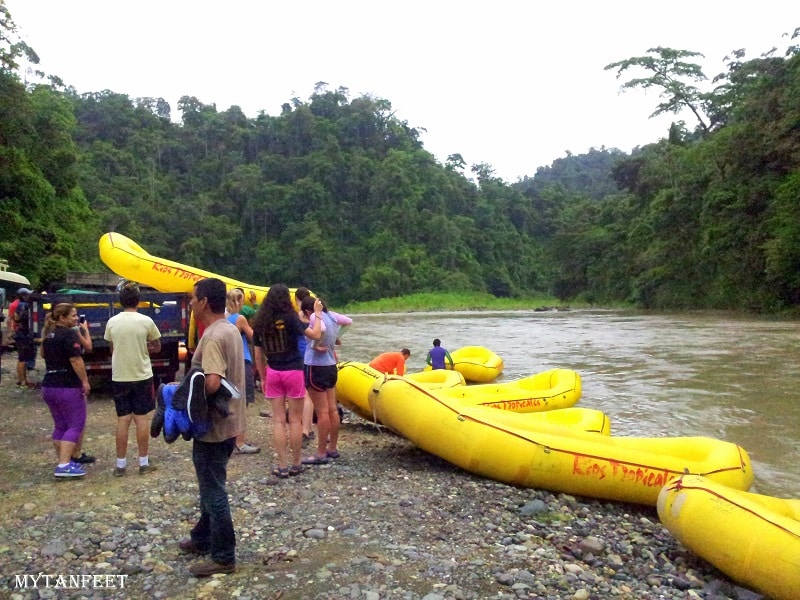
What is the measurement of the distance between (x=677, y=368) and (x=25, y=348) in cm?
1109

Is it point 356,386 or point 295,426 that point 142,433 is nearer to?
point 295,426

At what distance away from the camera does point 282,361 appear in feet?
18.1

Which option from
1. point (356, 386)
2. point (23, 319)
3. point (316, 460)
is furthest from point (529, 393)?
point (23, 319)

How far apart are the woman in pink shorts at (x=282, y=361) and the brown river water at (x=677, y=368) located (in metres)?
4.12

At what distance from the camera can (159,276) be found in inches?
404

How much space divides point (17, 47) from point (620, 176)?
120 ft

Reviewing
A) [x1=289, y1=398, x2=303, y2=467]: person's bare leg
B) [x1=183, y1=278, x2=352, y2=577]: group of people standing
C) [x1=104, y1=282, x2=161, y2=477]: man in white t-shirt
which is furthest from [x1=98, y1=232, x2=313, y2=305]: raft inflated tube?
[x1=289, y1=398, x2=303, y2=467]: person's bare leg

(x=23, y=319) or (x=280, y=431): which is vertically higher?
(x=23, y=319)

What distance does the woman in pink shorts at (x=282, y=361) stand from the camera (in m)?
5.42

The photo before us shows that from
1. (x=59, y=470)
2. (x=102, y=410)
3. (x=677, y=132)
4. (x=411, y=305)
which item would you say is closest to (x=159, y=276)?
(x=102, y=410)

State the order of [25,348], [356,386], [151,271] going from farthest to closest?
[151,271] < [25,348] < [356,386]

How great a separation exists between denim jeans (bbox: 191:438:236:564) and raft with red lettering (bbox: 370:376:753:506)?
8.41 ft

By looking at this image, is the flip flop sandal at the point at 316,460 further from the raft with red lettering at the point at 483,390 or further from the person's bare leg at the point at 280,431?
the raft with red lettering at the point at 483,390

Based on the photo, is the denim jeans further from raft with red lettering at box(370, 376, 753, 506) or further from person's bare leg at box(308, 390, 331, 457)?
raft with red lettering at box(370, 376, 753, 506)
